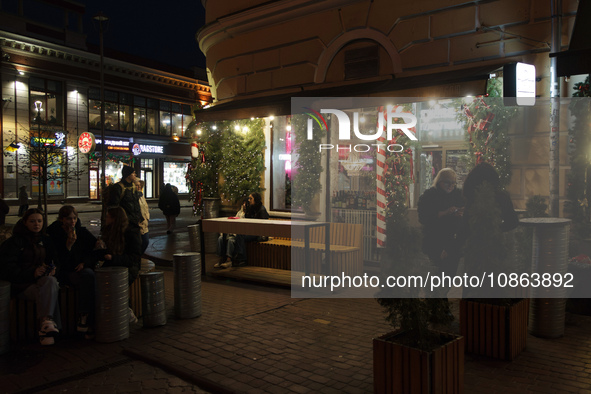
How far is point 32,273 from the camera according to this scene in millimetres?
5598

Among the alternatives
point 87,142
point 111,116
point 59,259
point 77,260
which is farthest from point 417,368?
point 111,116

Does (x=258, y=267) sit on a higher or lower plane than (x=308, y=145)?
lower

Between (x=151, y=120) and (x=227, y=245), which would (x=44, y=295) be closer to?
(x=227, y=245)

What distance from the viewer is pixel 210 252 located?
39.7 feet

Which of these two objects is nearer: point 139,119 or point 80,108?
point 80,108

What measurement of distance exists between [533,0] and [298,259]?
568cm

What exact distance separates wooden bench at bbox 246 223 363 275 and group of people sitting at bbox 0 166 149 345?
131 inches

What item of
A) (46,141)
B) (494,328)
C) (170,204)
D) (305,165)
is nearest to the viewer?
(494,328)

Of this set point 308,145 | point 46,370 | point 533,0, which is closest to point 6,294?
point 46,370

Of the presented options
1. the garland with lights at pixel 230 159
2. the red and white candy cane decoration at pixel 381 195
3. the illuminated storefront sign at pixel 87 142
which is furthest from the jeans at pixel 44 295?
the illuminated storefront sign at pixel 87 142

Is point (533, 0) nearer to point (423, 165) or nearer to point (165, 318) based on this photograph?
point (423, 165)

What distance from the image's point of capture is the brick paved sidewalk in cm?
445

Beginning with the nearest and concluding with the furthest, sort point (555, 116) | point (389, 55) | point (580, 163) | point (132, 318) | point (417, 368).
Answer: point (417, 368) → point (132, 318) → point (580, 163) → point (555, 116) → point (389, 55)

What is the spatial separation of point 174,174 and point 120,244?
122 ft
